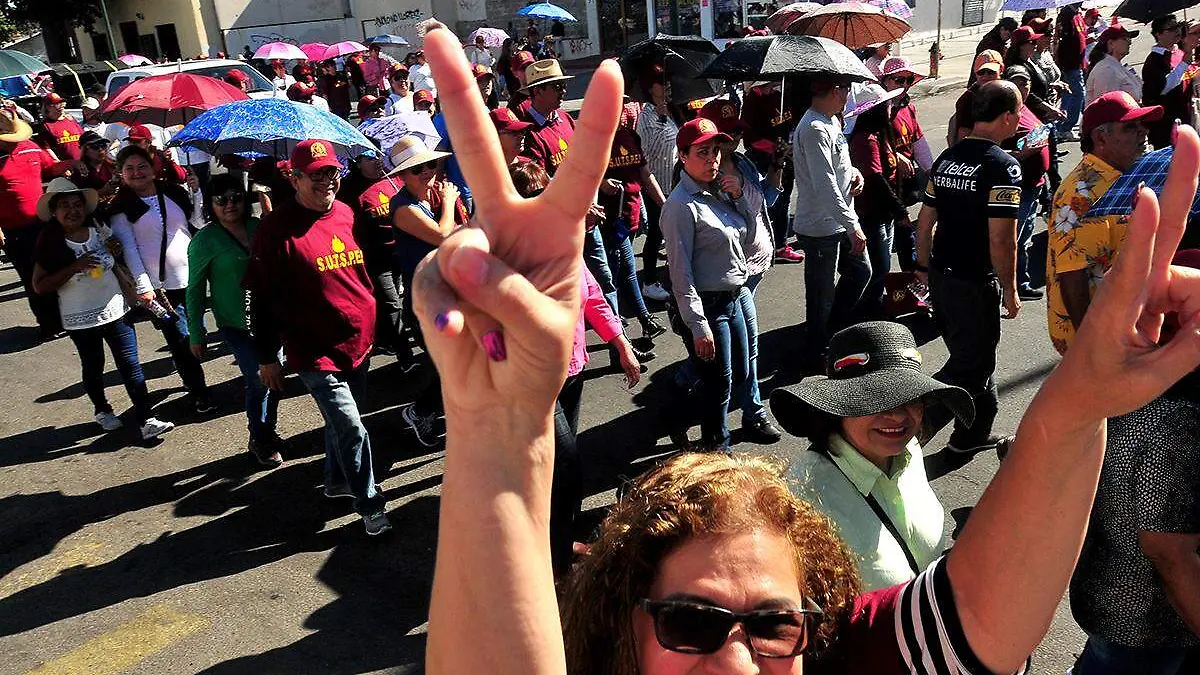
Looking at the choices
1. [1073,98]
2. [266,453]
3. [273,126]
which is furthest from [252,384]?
[1073,98]

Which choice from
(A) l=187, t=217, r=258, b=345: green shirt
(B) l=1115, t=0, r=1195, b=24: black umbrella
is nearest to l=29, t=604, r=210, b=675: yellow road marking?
(A) l=187, t=217, r=258, b=345: green shirt

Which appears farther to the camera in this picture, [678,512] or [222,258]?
[222,258]

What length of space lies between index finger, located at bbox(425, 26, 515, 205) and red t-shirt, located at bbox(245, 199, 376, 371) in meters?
3.31

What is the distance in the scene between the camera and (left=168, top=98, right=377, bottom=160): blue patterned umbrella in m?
5.77

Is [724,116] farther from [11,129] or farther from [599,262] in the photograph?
[11,129]

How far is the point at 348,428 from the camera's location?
449 cm

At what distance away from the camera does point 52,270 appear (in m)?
5.66

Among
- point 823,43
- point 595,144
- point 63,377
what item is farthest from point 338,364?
point 823,43

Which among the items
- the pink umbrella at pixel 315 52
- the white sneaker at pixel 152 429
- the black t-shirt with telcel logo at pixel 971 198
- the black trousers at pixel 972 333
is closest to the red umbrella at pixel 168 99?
the white sneaker at pixel 152 429

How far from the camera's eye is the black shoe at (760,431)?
5.38m

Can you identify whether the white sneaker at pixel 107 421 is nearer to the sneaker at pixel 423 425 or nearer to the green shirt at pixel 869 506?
the sneaker at pixel 423 425

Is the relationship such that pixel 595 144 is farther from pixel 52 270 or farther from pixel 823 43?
pixel 823 43

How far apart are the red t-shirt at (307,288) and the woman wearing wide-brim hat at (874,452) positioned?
2420 mm

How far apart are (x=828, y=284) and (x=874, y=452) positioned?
3.54m
